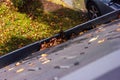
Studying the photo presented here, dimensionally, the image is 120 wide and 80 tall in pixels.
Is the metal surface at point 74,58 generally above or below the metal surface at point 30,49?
above

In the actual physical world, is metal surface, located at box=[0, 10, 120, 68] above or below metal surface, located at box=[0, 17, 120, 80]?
below

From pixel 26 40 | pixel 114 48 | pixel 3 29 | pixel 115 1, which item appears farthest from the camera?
pixel 3 29

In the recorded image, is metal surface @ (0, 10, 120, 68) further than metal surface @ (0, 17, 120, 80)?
Yes

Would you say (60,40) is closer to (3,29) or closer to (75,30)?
(75,30)

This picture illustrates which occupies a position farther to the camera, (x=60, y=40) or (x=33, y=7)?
(x=33, y=7)

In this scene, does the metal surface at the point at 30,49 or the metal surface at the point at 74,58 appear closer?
the metal surface at the point at 74,58

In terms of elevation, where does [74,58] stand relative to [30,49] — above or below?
above

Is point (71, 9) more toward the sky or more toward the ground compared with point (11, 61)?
more toward the ground

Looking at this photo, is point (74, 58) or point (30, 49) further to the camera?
point (30, 49)

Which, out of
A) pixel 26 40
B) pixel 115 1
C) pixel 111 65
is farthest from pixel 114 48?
pixel 26 40

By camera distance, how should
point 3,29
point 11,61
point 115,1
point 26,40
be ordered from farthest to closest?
1. point 3,29
2. point 26,40
3. point 115,1
4. point 11,61

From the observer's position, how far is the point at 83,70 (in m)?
1.60

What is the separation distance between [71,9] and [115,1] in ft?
14.2

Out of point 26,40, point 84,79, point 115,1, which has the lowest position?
point 26,40
